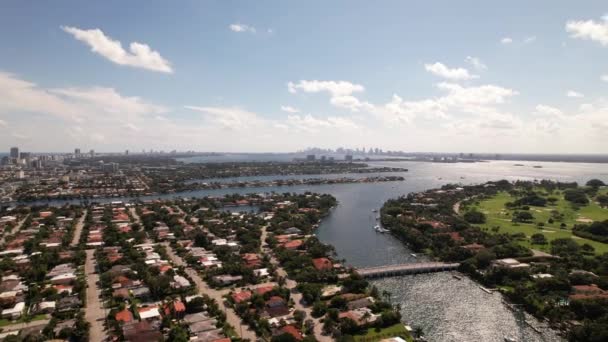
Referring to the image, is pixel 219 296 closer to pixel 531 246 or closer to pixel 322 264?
pixel 322 264

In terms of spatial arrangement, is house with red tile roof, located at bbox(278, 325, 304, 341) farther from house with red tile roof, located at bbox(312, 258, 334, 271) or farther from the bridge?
the bridge

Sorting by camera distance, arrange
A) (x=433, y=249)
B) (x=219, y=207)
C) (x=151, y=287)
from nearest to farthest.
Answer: (x=151, y=287) → (x=433, y=249) → (x=219, y=207)

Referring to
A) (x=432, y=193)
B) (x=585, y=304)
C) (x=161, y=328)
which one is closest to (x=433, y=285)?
(x=585, y=304)


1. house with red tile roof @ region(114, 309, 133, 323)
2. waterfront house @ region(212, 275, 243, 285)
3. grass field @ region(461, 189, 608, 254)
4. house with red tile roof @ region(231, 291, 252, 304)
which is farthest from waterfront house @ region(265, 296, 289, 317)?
grass field @ region(461, 189, 608, 254)

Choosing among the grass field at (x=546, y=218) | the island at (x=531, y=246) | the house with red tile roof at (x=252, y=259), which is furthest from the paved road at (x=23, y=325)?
the grass field at (x=546, y=218)

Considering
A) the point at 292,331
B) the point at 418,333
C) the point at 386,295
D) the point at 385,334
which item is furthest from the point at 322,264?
the point at 418,333

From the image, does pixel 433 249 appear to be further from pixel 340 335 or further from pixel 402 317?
pixel 340 335
